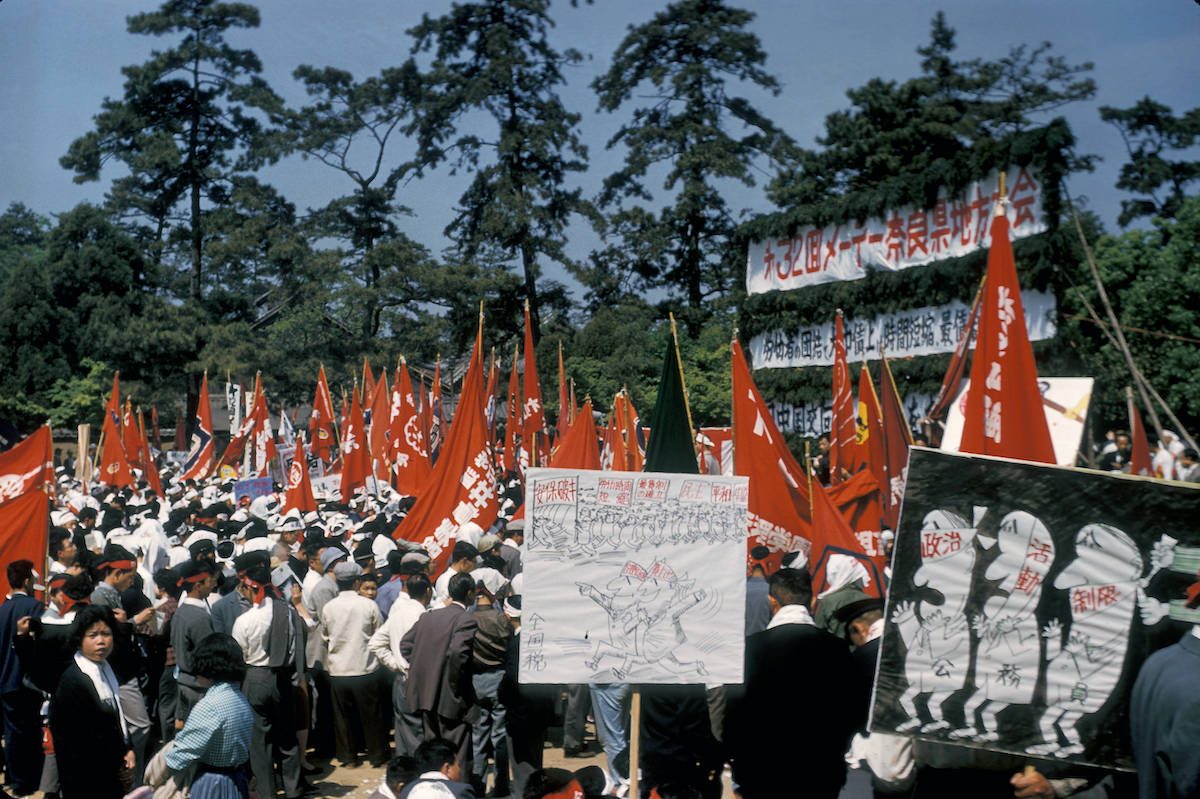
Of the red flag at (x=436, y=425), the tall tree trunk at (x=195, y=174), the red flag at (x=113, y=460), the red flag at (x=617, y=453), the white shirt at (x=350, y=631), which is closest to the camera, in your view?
the white shirt at (x=350, y=631)

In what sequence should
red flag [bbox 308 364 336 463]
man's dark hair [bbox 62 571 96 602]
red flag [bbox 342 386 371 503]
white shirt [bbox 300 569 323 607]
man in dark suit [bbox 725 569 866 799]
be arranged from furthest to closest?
red flag [bbox 308 364 336 463], red flag [bbox 342 386 371 503], white shirt [bbox 300 569 323 607], man's dark hair [bbox 62 571 96 602], man in dark suit [bbox 725 569 866 799]

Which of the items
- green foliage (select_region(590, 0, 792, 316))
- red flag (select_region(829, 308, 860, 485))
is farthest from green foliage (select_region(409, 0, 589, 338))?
red flag (select_region(829, 308, 860, 485))

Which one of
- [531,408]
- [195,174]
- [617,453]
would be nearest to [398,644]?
[617,453]

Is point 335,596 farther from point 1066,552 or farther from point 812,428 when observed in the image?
point 812,428

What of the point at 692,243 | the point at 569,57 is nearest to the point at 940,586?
the point at 692,243

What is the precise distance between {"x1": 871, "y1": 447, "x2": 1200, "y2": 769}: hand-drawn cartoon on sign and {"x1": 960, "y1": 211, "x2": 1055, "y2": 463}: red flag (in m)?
2.54

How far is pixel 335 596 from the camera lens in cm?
881

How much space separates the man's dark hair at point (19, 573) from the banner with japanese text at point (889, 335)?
41.3 ft

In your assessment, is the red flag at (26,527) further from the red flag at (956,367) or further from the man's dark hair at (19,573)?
the red flag at (956,367)

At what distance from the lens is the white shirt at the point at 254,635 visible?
24.4ft

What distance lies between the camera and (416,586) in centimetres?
787

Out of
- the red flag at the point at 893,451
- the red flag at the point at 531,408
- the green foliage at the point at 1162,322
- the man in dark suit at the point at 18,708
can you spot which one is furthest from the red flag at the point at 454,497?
the green foliage at the point at 1162,322

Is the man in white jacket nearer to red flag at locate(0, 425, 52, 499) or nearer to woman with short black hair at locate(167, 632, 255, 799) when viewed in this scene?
woman with short black hair at locate(167, 632, 255, 799)

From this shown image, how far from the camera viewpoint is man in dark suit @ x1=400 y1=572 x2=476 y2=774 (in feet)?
23.9
